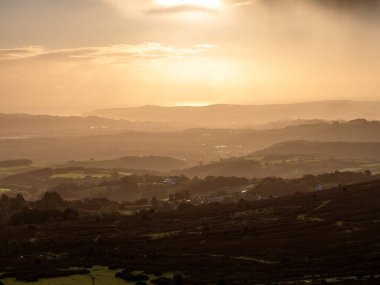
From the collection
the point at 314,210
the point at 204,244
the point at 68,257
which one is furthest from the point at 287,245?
the point at 68,257

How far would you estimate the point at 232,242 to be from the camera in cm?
10494

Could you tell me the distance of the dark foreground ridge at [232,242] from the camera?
7856 cm

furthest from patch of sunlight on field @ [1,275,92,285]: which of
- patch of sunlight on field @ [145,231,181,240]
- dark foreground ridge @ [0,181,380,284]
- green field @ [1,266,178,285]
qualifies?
patch of sunlight on field @ [145,231,181,240]

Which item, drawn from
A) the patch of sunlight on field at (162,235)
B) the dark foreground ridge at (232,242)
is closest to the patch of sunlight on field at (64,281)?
the dark foreground ridge at (232,242)

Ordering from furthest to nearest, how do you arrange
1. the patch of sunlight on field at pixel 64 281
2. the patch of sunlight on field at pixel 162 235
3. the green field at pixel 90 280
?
1. the patch of sunlight on field at pixel 162 235
2. the patch of sunlight on field at pixel 64 281
3. the green field at pixel 90 280

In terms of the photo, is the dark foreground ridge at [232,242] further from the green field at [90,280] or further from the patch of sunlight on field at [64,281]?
the patch of sunlight on field at [64,281]

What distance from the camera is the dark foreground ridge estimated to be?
78.6 metres

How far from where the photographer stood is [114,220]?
152m

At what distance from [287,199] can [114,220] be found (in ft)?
159

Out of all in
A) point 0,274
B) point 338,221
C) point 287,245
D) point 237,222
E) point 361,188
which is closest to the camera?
point 0,274

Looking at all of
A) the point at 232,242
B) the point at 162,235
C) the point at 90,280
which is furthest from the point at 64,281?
the point at 162,235

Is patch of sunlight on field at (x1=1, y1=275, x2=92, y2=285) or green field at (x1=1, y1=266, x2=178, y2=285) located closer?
green field at (x1=1, y1=266, x2=178, y2=285)

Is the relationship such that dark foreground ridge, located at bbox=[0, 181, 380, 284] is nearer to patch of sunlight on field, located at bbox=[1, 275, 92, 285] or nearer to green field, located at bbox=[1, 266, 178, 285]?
green field, located at bbox=[1, 266, 178, 285]

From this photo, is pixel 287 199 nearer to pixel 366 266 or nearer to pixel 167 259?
pixel 167 259
